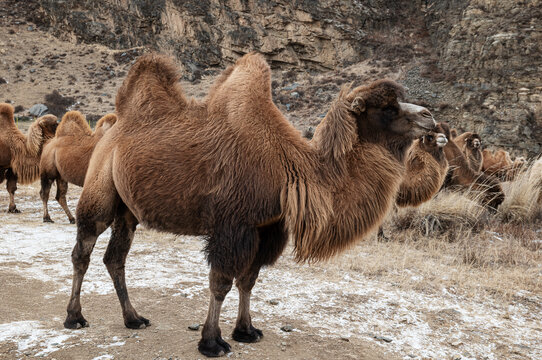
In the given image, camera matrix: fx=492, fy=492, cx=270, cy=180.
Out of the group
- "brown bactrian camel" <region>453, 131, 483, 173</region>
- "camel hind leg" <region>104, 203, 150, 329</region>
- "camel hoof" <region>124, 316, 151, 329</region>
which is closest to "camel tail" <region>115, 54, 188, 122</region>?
"camel hind leg" <region>104, 203, 150, 329</region>

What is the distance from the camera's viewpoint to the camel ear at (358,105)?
393 centimetres

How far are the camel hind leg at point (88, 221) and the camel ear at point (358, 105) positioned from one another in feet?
6.97

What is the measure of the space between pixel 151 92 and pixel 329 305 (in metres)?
2.86

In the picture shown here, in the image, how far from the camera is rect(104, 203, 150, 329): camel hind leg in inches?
171

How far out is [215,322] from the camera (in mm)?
3775

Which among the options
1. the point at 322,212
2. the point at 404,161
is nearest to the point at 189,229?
the point at 322,212

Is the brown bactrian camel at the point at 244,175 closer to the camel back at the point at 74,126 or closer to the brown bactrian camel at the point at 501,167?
the camel back at the point at 74,126

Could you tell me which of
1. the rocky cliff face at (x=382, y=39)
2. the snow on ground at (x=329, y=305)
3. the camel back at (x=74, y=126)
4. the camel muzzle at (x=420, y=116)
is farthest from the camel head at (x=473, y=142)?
the rocky cliff face at (x=382, y=39)

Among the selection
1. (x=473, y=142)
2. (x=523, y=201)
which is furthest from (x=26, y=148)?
(x=523, y=201)

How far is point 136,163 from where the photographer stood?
156 inches

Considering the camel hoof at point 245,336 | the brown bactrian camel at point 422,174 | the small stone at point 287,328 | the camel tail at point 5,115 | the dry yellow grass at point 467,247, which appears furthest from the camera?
the camel tail at point 5,115

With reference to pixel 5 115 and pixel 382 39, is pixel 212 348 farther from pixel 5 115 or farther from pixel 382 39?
pixel 382 39

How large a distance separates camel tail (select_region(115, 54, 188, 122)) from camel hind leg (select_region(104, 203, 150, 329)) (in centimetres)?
88

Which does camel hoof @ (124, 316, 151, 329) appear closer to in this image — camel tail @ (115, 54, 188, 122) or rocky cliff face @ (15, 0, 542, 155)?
camel tail @ (115, 54, 188, 122)
